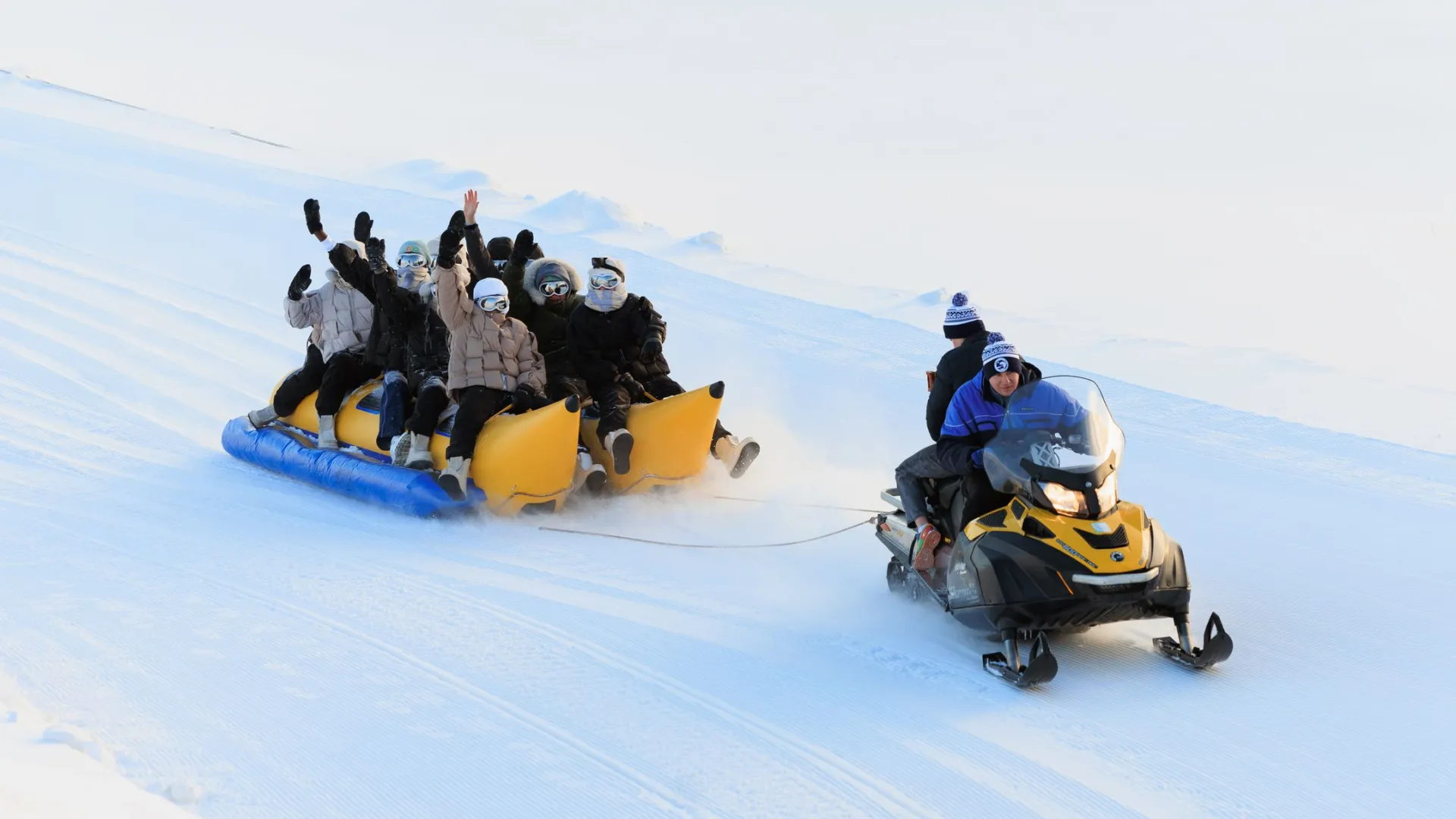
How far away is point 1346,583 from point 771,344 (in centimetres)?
719

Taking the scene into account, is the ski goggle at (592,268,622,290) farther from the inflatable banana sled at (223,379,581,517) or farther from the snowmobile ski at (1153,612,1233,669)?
the snowmobile ski at (1153,612,1233,669)

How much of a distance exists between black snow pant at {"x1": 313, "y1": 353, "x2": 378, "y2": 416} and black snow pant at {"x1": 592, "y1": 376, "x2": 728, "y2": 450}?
1.76m

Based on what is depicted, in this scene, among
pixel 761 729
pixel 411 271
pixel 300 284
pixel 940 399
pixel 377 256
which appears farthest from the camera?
pixel 300 284

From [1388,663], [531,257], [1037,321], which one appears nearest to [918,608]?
[1388,663]

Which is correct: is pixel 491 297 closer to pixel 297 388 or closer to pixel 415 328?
pixel 415 328

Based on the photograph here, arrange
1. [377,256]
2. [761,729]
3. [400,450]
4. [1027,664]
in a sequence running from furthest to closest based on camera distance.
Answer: [377,256], [400,450], [1027,664], [761,729]

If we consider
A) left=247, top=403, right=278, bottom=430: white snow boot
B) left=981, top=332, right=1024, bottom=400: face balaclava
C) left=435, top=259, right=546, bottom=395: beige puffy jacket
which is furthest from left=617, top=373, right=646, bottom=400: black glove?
left=981, top=332, right=1024, bottom=400: face balaclava

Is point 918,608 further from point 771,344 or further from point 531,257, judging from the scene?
point 771,344

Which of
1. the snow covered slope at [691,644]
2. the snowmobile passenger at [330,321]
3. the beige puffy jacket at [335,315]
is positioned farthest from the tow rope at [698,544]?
the beige puffy jacket at [335,315]

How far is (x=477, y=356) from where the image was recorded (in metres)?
7.82

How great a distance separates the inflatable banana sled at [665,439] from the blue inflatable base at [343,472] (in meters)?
0.86

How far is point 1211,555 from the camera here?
7.16 m

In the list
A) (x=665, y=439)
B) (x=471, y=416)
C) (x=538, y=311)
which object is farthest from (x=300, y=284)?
(x=665, y=439)

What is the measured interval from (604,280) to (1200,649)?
4.33m
